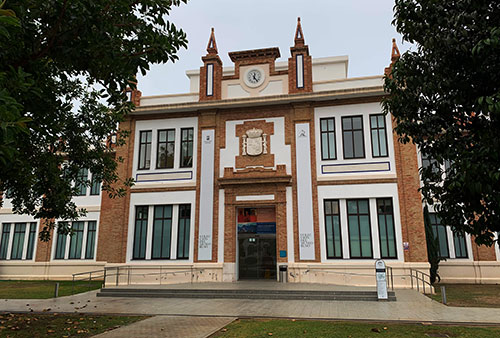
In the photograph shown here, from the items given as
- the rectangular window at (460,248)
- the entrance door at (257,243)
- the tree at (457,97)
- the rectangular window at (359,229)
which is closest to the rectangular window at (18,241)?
the entrance door at (257,243)

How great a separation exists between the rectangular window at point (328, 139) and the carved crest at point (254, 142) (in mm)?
2878

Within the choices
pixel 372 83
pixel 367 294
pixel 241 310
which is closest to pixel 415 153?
pixel 372 83

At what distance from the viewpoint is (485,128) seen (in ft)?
15.8

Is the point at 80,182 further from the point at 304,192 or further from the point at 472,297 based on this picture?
the point at 472,297

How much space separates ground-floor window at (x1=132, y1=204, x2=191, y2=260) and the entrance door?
8.99 ft

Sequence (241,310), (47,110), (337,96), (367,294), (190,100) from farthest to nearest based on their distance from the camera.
A: (190,100) < (337,96) < (367,294) < (241,310) < (47,110)

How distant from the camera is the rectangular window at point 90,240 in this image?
81.5 feet

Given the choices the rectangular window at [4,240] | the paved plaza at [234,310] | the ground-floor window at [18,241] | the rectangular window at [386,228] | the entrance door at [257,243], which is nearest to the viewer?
the paved plaza at [234,310]

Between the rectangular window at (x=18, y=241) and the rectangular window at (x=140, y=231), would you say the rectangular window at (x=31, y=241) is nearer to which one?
the rectangular window at (x=18, y=241)

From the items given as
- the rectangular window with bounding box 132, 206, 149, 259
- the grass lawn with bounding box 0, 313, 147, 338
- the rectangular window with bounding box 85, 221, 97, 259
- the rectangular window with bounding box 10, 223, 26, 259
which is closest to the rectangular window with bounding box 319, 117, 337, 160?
the rectangular window with bounding box 132, 206, 149, 259

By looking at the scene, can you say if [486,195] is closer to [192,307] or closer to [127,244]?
[192,307]

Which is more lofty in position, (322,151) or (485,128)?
(322,151)

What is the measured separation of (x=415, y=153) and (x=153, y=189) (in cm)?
1300

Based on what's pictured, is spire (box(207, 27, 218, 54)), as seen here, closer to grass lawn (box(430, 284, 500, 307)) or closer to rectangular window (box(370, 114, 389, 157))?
rectangular window (box(370, 114, 389, 157))
